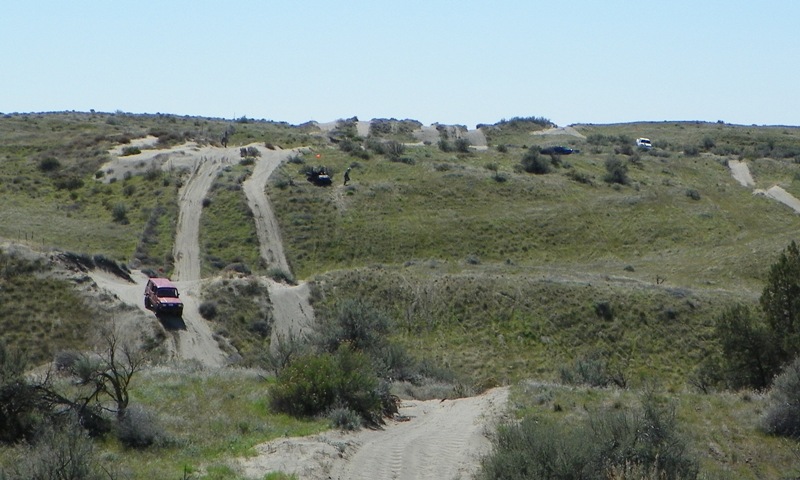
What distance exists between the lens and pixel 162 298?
40.1 meters

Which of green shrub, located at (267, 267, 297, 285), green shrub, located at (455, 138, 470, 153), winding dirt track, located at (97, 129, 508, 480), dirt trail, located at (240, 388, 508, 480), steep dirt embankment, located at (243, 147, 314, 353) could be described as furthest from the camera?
green shrub, located at (455, 138, 470, 153)

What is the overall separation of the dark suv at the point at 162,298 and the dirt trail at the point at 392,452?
2161 centimetres

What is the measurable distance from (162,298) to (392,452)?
84.9 feet

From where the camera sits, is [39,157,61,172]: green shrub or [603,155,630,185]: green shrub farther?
[603,155,630,185]: green shrub

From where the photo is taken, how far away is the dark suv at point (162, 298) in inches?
1565

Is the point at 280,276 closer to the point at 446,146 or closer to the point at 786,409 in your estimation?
the point at 786,409

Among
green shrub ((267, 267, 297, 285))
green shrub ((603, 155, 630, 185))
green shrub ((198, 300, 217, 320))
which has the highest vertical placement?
green shrub ((603, 155, 630, 185))

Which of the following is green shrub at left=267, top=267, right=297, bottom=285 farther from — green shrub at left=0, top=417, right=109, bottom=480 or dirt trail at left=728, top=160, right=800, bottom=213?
dirt trail at left=728, top=160, right=800, bottom=213

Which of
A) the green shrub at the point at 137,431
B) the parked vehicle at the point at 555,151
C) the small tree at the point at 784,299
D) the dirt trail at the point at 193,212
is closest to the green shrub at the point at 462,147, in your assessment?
the parked vehicle at the point at 555,151

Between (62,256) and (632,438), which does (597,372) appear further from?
(62,256)

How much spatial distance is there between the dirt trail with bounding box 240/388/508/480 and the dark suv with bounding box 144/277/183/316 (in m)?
21.6

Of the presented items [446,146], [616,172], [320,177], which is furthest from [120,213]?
[616,172]

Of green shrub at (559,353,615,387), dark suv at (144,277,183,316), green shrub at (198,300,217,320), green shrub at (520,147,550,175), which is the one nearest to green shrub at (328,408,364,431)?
green shrub at (559,353,615,387)

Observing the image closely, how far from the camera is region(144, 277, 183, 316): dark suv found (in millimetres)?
39750
